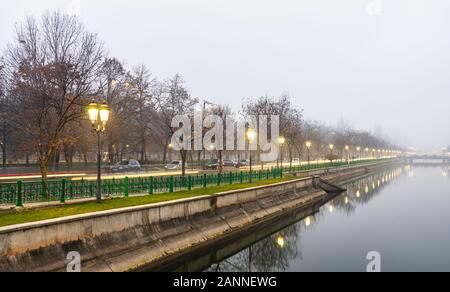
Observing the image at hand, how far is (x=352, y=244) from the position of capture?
21578mm

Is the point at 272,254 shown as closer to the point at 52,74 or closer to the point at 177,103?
the point at 52,74

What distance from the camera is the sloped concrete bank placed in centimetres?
1122

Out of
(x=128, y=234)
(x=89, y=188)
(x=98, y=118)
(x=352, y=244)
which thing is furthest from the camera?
(x=352, y=244)

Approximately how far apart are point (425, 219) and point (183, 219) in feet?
71.4

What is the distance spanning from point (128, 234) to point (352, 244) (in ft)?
43.1

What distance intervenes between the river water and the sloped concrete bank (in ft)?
5.56

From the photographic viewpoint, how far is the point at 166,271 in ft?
49.0

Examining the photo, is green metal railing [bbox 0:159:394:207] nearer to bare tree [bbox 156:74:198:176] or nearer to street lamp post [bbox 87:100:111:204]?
street lamp post [bbox 87:100:111:204]

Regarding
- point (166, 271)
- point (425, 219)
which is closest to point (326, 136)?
point (425, 219)

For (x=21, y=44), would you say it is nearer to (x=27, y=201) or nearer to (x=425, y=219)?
(x=27, y=201)

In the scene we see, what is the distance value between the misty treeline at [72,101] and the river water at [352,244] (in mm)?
12226

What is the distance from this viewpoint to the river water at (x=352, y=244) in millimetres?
17500

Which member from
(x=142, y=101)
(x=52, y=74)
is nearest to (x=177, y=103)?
(x=142, y=101)
